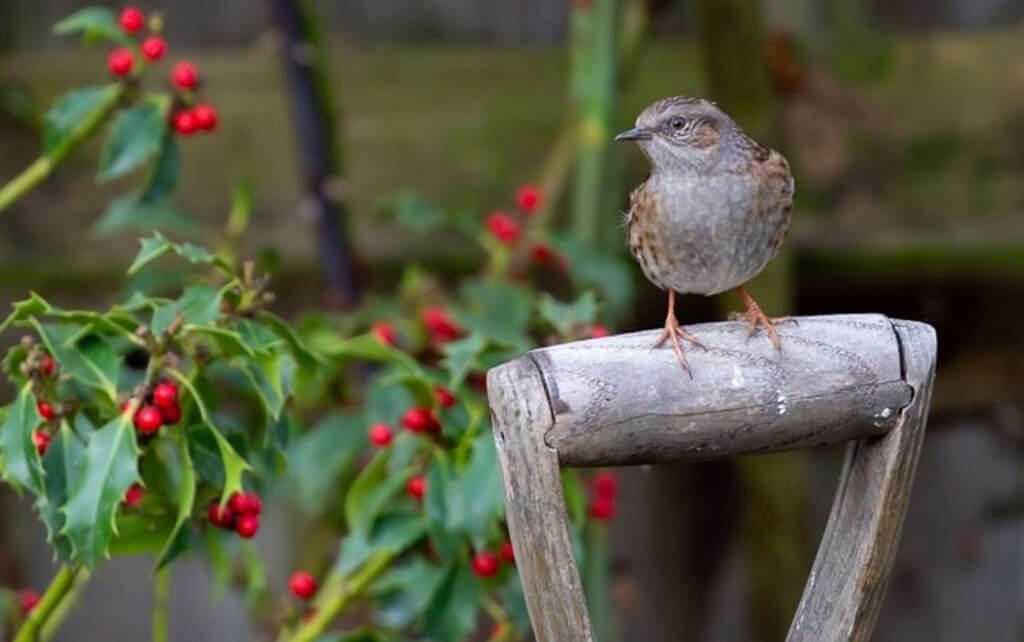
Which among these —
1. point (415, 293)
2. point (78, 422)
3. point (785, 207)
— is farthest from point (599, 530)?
point (78, 422)

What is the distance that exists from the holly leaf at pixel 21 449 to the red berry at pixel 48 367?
55 mm

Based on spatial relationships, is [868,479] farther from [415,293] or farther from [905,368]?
[415,293]

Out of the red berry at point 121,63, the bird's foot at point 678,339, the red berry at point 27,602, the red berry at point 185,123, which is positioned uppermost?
the red berry at point 121,63

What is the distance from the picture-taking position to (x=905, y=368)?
4.64 feet

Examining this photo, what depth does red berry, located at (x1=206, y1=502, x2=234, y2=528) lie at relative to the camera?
171cm

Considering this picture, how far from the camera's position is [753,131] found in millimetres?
2879

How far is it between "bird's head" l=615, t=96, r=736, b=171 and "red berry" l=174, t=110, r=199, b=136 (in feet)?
1.63

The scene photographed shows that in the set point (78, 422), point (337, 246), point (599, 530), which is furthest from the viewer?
point (337, 246)

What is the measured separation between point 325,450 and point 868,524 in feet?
3.55

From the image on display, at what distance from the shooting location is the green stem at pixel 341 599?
1.90m

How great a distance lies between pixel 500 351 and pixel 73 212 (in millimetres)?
1321

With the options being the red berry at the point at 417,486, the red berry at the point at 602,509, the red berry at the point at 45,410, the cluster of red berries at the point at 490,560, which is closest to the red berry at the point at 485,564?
the cluster of red berries at the point at 490,560

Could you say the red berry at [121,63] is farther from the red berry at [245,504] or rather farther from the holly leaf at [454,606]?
the holly leaf at [454,606]

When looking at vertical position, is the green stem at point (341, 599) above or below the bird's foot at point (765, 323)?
below
